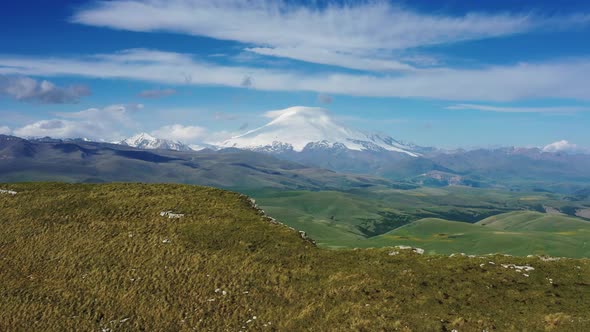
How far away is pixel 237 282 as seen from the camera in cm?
3850

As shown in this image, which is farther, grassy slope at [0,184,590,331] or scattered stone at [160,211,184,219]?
scattered stone at [160,211,184,219]

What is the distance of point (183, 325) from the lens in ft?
111

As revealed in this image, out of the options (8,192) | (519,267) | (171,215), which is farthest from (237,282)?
(8,192)

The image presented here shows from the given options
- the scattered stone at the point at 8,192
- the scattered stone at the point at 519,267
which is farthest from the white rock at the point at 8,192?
the scattered stone at the point at 519,267

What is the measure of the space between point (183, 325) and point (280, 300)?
805cm

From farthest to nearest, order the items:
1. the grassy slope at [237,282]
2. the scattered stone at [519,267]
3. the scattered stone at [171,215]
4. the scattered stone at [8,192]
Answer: the scattered stone at [8,192]
the scattered stone at [171,215]
the scattered stone at [519,267]
the grassy slope at [237,282]

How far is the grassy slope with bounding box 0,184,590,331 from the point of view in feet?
105

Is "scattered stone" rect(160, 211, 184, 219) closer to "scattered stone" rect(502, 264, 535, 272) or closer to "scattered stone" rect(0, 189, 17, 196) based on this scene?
"scattered stone" rect(0, 189, 17, 196)

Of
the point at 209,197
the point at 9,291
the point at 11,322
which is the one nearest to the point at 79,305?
the point at 11,322

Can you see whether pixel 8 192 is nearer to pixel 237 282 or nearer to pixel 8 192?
pixel 8 192

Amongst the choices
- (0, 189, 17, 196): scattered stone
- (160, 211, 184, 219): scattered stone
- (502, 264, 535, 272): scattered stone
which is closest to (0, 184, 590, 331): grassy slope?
(502, 264, 535, 272): scattered stone

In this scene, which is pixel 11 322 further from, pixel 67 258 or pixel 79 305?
pixel 67 258

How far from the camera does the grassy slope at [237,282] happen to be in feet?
105

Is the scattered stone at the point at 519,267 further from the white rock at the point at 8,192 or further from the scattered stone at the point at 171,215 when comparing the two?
the white rock at the point at 8,192
